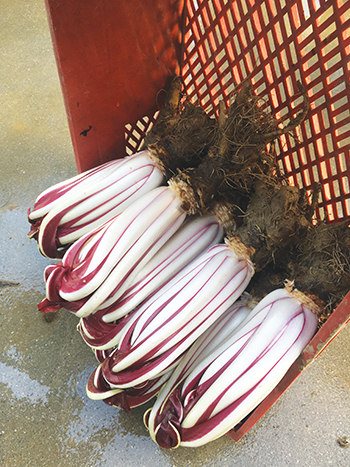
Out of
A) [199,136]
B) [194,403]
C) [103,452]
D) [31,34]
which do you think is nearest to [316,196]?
[199,136]

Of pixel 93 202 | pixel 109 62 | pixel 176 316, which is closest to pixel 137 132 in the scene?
pixel 109 62

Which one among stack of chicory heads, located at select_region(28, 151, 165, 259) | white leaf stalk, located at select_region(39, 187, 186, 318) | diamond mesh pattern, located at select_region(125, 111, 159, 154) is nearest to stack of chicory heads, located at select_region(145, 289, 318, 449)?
white leaf stalk, located at select_region(39, 187, 186, 318)

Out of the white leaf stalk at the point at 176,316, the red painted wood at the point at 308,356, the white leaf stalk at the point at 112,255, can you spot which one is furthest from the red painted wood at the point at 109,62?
the red painted wood at the point at 308,356

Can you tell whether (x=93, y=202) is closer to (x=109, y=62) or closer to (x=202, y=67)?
(x=109, y=62)

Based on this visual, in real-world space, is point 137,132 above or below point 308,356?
above

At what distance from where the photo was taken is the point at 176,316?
1.32 metres

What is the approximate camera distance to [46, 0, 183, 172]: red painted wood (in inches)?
60.0

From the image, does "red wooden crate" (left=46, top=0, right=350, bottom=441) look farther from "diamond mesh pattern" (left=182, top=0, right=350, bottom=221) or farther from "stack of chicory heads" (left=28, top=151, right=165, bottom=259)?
"stack of chicory heads" (left=28, top=151, right=165, bottom=259)

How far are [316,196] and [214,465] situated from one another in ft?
3.46

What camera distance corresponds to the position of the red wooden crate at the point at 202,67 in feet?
4.38

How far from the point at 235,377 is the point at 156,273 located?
48 centimetres

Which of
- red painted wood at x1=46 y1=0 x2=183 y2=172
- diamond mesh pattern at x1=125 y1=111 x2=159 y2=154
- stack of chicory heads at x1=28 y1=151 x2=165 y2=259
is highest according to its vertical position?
red painted wood at x1=46 y1=0 x2=183 y2=172

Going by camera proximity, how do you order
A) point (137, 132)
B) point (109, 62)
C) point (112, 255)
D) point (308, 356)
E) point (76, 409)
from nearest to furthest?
point (308, 356) < point (112, 255) < point (76, 409) < point (109, 62) < point (137, 132)

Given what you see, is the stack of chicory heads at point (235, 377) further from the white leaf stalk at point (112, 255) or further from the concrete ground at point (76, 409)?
the white leaf stalk at point (112, 255)
